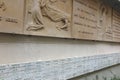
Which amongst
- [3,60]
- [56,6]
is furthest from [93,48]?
[3,60]

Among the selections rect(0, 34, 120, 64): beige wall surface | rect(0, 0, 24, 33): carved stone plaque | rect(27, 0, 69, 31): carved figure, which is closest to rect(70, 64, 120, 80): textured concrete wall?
rect(0, 34, 120, 64): beige wall surface

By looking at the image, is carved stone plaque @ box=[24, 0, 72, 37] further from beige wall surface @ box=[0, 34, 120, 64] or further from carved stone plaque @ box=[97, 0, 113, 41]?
carved stone plaque @ box=[97, 0, 113, 41]

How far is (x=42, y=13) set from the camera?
9.80ft

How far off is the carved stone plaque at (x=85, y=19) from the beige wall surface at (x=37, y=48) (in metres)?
0.16

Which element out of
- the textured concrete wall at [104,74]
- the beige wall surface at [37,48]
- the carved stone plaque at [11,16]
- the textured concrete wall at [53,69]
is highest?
the carved stone plaque at [11,16]

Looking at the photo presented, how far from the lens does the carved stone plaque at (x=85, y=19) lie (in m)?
3.84

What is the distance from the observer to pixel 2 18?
7.61ft

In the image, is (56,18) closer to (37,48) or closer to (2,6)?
(37,48)

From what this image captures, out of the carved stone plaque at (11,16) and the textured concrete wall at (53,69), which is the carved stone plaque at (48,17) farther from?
the textured concrete wall at (53,69)

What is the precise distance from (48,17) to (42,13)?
142 millimetres

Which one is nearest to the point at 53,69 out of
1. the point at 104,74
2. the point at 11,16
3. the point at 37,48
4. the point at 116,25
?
the point at 37,48

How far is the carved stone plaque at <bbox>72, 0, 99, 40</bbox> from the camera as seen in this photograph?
3838 mm

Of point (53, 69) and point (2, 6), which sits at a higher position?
point (2, 6)

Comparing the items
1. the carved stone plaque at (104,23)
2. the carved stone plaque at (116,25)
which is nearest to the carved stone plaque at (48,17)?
the carved stone plaque at (104,23)
